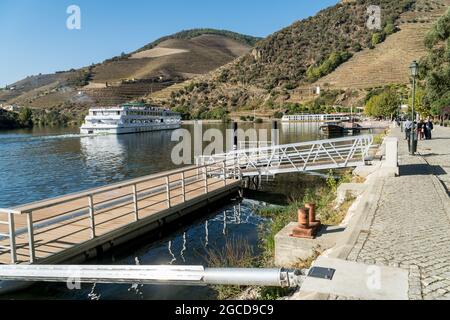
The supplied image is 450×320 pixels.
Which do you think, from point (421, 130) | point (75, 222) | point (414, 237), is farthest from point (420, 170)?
point (421, 130)

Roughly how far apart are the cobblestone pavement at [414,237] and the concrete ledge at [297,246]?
0.62 metres

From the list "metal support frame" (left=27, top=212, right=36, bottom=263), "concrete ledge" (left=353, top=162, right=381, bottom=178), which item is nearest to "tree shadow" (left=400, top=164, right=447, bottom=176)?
"concrete ledge" (left=353, top=162, right=381, bottom=178)

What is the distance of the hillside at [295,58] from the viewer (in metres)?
148

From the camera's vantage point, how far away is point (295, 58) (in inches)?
6644

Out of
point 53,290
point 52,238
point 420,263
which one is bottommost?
point 53,290

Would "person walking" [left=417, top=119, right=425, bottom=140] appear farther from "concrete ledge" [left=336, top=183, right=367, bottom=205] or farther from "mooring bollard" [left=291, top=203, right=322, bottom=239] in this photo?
"mooring bollard" [left=291, top=203, right=322, bottom=239]

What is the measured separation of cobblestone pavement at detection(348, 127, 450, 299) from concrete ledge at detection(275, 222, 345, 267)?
62 cm

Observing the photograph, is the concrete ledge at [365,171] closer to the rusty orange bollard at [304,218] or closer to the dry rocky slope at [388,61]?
the rusty orange bollard at [304,218]

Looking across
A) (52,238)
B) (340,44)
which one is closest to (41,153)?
(52,238)

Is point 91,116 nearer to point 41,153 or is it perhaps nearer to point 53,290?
point 41,153

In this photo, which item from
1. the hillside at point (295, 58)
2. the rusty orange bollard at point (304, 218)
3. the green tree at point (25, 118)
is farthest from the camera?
the hillside at point (295, 58)

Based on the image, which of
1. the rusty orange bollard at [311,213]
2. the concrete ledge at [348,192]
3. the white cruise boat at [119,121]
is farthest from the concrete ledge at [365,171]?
the white cruise boat at [119,121]

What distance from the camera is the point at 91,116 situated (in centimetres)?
8600

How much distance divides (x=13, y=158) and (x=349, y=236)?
4265cm
